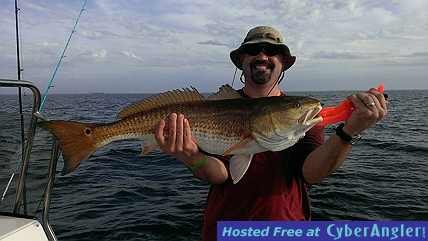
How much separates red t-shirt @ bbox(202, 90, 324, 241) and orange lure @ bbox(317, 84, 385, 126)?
619 mm

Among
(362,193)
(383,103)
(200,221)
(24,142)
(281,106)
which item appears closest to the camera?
(383,103)

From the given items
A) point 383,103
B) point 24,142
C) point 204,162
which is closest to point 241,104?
point 204,162

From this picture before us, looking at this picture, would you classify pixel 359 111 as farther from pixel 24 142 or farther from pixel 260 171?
pixel 24 142

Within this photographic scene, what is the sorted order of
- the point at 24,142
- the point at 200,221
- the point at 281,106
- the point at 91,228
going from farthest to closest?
the point at 200,221 < the point at 91,228 < the point at 24,142 < the point at 281,106

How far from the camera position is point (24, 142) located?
404 centimetres

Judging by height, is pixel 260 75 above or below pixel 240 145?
above

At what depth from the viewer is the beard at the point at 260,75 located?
13.5 ft

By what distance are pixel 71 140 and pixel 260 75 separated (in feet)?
6.66

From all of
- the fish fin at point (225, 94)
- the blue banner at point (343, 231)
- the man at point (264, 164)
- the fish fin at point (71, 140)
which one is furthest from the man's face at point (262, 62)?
the fish fin at point (71, 140)

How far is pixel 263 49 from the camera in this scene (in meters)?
4.14

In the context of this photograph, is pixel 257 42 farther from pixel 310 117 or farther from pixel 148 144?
pixel 148 144

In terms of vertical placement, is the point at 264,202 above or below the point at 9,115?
below

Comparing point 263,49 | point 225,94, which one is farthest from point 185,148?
point 263,49

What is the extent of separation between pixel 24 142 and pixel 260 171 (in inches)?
98.7
